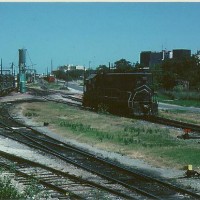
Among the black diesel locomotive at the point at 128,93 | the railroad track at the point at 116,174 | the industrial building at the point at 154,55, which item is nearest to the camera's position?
the railroad track at the point at 116,174

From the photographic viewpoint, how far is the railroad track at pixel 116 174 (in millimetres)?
11006

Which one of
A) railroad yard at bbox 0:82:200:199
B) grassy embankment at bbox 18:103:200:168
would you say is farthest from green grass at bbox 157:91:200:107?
railroad yard at bbox 0:82:200:199

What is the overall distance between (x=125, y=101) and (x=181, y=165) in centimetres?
1763

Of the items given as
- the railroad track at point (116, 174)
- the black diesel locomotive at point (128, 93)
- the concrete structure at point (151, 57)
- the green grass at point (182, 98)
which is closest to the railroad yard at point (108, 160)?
the railroad track at point (116, 174)

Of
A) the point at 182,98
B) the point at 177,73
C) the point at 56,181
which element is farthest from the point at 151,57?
the point at 56,181

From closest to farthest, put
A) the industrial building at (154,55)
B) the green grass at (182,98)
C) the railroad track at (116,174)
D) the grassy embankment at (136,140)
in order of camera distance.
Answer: the railroad track at (116,174)
the grassy embankment at (136,140)
the green grass at (182,98)
the industrial building at (154,55)

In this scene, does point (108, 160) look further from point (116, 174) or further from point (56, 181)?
point (56, 181)

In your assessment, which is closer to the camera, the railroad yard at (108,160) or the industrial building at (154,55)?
the railroad yard at (108,160)

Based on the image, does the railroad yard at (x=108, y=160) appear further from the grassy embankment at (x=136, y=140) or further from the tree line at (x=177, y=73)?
the tree line at (x=177, y=73)

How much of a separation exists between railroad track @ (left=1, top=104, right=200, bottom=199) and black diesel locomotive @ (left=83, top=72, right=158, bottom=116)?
12146 mm

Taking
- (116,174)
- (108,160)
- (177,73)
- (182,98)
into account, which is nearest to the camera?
(116,174)

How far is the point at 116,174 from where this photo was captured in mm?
13445

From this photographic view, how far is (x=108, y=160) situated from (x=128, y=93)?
52.4ft

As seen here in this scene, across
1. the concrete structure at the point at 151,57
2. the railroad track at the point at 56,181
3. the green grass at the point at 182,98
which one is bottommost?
the green grass at the point at 182,98
